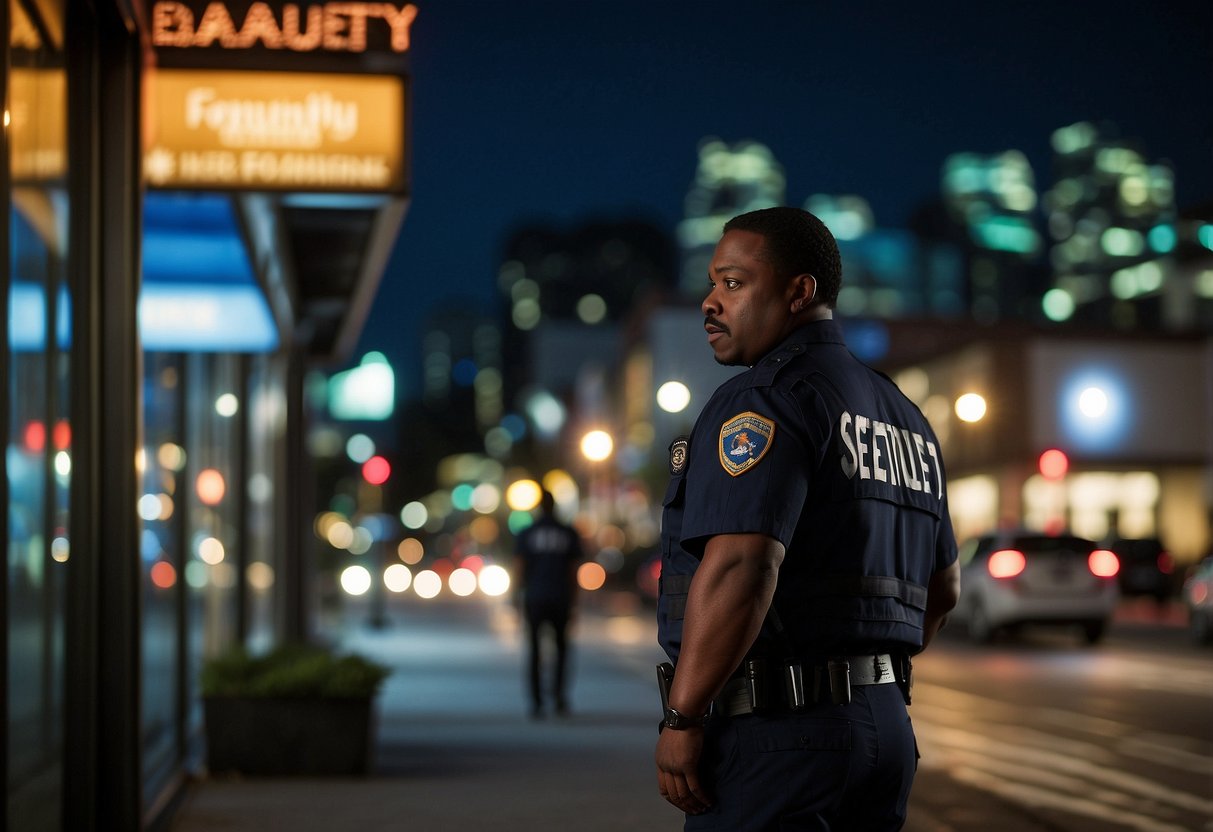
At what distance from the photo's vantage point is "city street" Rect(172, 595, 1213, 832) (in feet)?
27.9

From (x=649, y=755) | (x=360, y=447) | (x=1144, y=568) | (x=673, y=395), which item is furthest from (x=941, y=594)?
(x=1144, y=568)

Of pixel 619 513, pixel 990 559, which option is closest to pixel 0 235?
pixel 990 559

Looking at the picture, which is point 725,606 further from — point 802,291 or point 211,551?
point 211,551

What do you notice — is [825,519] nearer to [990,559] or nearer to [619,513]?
[990,559]

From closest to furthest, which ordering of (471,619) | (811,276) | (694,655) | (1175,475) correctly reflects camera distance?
(694,655)
(811,276)
(471,619)
(1175,475)

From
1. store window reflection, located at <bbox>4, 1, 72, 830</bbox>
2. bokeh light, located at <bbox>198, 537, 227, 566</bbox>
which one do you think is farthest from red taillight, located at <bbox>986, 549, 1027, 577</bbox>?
store window reflection, located at <bbox>4, 1, 72, 830</bbox>

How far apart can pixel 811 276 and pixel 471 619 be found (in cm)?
3293

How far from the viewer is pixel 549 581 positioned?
1404 cm

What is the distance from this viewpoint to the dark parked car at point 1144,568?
3725 cm

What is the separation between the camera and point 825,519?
3543mm

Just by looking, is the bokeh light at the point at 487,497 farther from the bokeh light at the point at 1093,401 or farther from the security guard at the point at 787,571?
the security guard at the point at 787,571

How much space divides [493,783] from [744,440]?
255 inches

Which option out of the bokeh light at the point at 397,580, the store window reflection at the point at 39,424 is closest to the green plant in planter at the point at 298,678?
the store window reflection at the point at 39,424

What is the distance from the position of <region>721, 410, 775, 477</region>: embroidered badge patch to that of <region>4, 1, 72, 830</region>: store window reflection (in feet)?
11.6
